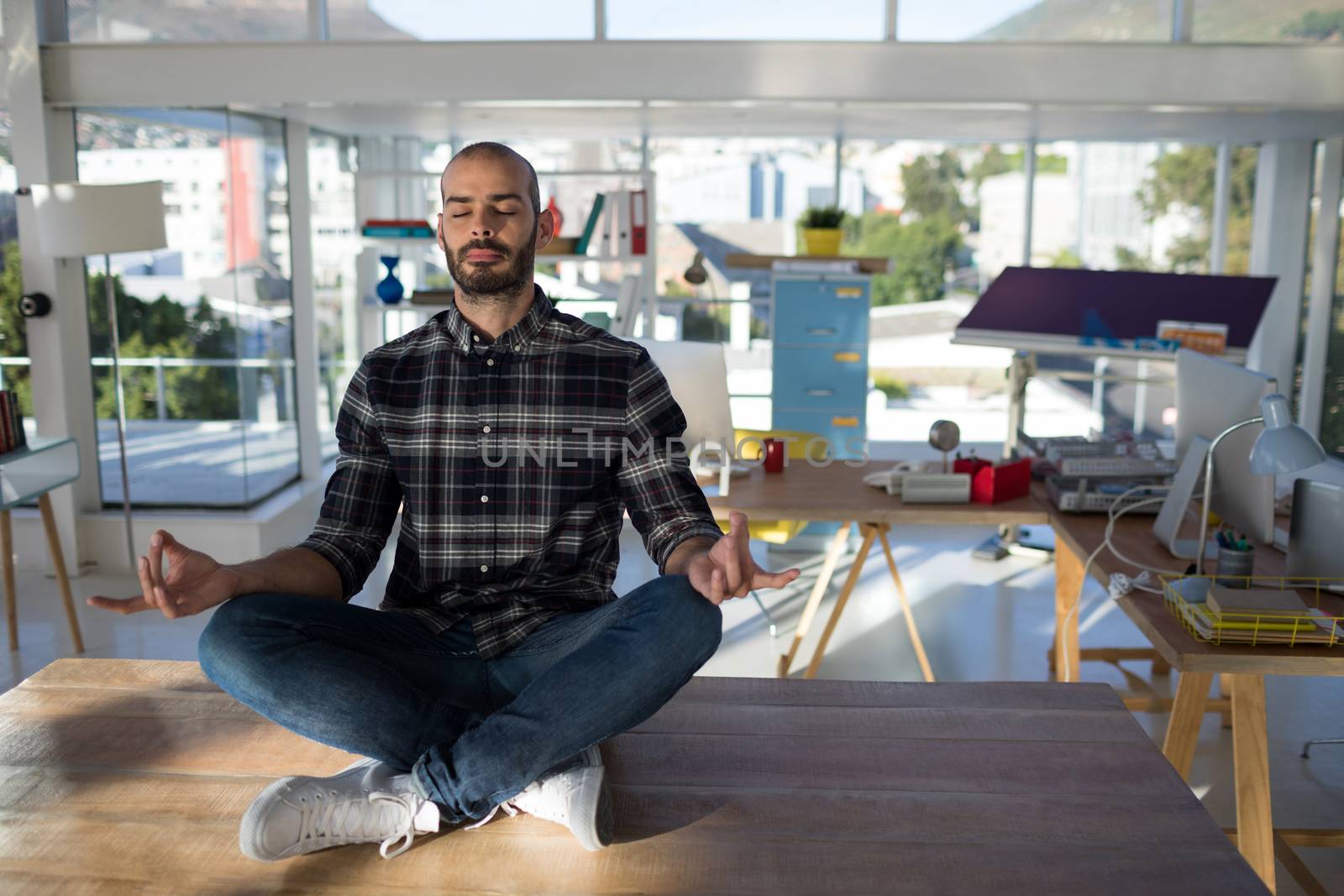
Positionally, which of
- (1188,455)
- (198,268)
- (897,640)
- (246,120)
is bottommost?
(897,640)

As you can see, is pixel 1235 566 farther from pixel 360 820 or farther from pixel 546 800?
pixel 360 820

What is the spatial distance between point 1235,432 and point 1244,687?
0.64 meters

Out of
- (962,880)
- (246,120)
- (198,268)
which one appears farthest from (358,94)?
(962,880)

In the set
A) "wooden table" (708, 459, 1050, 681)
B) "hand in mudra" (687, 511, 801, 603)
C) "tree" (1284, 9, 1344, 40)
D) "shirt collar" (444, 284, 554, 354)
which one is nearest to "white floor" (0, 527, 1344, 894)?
"wooden table" (708, 459, 1050, 681)

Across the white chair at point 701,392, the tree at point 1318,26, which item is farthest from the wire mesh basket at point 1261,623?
the tree at point 1318,26

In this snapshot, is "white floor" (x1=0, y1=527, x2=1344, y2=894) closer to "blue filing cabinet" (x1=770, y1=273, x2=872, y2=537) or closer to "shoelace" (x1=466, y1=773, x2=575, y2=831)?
"blue filing cabinet" (x1=770, y1=273, x2=872, y2=537)

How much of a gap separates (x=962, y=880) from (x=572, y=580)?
819 millimetres

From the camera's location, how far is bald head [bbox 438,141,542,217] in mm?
2123

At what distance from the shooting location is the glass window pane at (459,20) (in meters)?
5.56

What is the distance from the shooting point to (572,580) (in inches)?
84.8

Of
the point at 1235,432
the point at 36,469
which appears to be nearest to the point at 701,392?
the point at 1235,432

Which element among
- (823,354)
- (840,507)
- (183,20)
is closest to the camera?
(840,507)

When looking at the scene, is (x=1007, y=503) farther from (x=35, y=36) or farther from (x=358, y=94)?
(x=35, y=36)

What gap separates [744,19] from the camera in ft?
18.6
